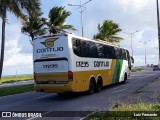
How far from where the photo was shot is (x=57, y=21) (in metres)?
44.2

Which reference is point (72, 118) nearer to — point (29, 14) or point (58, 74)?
point (58, 74)

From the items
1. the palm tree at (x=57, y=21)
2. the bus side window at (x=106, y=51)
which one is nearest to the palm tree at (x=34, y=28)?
the palm tree at (x=57, y=21)

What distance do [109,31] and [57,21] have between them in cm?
1735

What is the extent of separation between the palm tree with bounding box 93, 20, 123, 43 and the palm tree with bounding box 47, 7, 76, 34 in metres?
14.9

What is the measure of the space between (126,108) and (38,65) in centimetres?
951

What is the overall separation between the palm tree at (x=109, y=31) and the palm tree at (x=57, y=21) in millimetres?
14944

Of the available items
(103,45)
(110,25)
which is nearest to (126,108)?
(103,45)

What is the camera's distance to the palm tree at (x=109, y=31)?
5926 cm

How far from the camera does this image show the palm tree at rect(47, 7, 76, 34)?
44125mm

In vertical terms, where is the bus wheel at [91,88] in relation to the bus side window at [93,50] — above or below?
below

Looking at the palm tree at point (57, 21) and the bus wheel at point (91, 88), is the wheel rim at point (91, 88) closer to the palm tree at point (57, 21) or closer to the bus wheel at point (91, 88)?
the bus wheel at point (91, 88)

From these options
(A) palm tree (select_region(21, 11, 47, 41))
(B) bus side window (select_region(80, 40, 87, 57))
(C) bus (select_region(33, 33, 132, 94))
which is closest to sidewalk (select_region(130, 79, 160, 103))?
(C) bus (select_region(33, 33, 132, 94))

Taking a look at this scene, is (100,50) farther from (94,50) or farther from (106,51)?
(106,51)

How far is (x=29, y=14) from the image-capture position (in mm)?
35062
